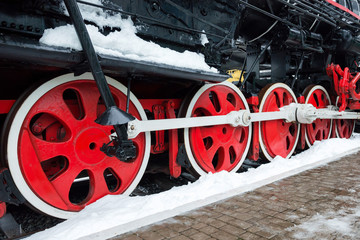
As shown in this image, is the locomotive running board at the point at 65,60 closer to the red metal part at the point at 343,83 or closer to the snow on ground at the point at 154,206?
the snow on ground at the point at 154,206

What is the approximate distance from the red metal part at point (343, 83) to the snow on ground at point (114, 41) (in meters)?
3.42

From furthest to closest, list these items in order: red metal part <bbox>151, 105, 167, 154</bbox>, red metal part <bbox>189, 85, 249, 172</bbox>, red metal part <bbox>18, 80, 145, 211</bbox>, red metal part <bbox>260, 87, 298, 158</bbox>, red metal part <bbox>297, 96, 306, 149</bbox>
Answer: red metal part <bbox>297, 96, 306, 149</bbox> → red metal part <bbox>260, 87, 298, 158</bbox> → red metal part <bbox>189, 85, 249, 172</bbox> → red metal part <bbox>151, 105, 167, 154</bbox> → red metal part <bbox>18, 80, 145, 211</bbox>

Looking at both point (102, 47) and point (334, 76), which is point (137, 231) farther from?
point (334, 76)

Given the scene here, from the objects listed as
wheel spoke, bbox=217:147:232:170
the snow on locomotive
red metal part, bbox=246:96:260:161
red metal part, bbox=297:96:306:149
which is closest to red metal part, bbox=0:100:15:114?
the snow on locomotive

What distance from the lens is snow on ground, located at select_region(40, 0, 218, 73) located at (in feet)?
5.73

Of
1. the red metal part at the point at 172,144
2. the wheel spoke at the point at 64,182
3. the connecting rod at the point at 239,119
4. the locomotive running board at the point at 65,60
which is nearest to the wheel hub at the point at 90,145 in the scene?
the wheel spoke at the point at 64,182

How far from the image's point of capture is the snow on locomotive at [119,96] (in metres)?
1.73

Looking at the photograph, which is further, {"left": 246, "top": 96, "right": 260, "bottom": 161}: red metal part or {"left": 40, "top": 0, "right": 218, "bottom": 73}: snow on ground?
{"left": 246, "top": 96, "right": 260, "bottom": 161}: red metal part

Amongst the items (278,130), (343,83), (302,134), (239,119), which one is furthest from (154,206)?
(343,83)

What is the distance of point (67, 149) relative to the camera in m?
2.04

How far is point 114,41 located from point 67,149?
0.85 metres

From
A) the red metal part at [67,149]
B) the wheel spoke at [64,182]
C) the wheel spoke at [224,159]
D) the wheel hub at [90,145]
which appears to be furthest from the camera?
the wheel spoke at [224,159]

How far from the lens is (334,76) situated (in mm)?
4707

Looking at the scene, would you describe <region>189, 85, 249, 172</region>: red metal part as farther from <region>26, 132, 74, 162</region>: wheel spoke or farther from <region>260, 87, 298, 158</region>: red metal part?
<region>26, 132, 74, 162</region>: wheel spoke
